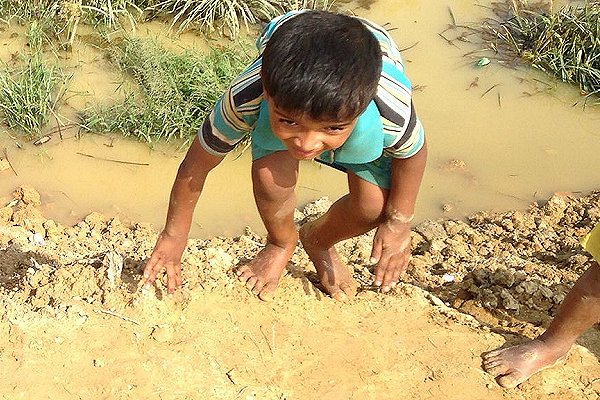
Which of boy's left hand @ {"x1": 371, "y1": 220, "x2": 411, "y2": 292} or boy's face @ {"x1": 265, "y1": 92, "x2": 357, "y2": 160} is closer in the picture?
boy's face @ {"x1": 265, "y1": 92, "x2": 357, "y2": 160}

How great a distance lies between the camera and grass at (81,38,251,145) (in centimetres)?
409

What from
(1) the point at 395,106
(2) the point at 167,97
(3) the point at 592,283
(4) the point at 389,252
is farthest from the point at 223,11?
(3) the point at 592,283

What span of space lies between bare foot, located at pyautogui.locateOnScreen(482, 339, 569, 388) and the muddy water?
147 cm

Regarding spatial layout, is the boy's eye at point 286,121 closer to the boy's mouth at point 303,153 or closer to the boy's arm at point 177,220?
the boy's mouth at point 303,153

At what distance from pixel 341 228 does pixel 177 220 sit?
1.99ft

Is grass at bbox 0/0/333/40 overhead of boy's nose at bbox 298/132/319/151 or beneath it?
beneath

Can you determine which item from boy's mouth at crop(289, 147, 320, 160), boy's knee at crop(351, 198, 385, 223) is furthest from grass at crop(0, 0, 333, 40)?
boy's mouth at crop(289, 147, 320, 160)

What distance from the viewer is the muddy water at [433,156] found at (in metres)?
3.98

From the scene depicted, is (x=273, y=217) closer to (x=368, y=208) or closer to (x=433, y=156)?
(x=368, y=208)

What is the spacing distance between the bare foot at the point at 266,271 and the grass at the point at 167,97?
1.39 meters

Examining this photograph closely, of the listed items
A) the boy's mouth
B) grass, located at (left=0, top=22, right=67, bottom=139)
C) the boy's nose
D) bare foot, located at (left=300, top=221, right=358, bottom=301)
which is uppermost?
the boy's nose

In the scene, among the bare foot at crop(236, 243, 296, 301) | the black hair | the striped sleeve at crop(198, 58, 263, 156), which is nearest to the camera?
the black hair

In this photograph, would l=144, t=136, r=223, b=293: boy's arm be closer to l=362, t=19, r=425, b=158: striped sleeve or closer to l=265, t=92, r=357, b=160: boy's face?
Answer: l=265, t=92, r=357, b=160: boy's face

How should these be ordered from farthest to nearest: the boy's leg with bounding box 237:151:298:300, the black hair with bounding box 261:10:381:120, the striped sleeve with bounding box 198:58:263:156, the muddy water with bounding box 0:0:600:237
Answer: the muddy water with bounding box 0:0:600:237
the boy's leg with bounding box 237:151:298:300
the striped sleeve with bounding box 198:58:263:156
the black hair with bounding box 261:10:381:120
